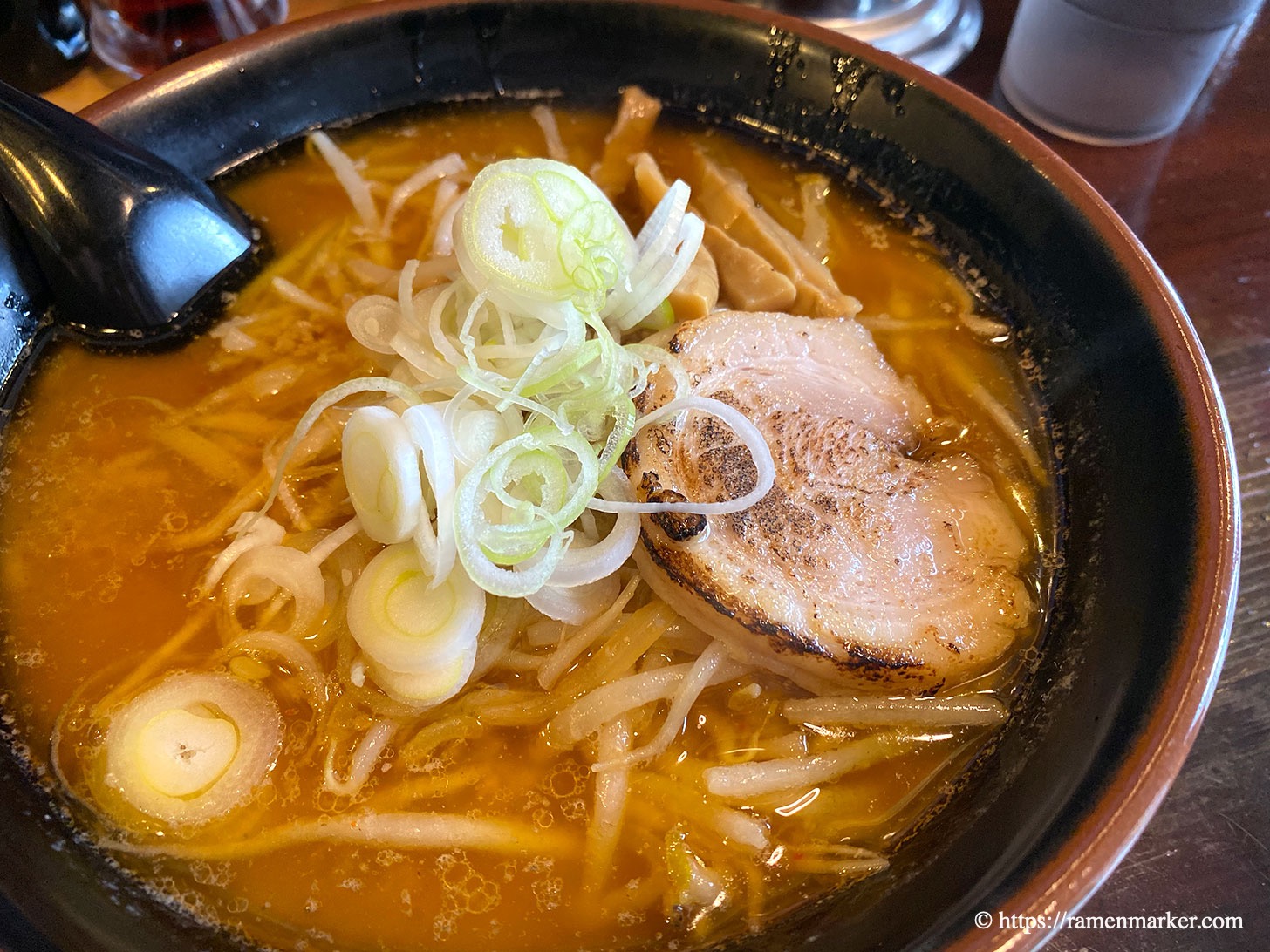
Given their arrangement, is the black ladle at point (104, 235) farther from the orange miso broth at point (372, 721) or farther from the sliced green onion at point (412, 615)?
the sliced green onion at point (412, 615)

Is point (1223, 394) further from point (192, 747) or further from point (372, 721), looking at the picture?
point (192, 747)

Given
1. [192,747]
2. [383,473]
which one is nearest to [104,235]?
[383,473]

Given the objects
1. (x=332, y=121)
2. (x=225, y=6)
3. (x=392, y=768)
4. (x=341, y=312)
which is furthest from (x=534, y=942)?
(x=225, y=6)

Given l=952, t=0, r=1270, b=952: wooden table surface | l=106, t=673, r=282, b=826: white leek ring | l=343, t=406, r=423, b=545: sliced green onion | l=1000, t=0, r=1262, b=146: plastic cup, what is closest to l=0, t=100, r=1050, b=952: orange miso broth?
l=106, t=673, r=282, b=826: white leek ring

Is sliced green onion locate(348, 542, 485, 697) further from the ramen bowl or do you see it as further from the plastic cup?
the plastic cup

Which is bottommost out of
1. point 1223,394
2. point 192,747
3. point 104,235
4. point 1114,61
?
point 192,747

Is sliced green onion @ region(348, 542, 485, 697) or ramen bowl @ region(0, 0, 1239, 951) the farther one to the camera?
sliced green onion @ region(348, 542, 485, 697)
